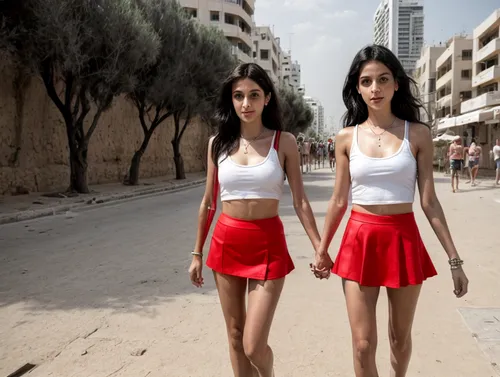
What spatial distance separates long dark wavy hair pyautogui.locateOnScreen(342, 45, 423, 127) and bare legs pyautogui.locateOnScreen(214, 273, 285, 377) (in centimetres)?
102

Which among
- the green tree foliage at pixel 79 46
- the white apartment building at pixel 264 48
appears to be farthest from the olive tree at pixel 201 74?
the white apartment building at pixel 264 48

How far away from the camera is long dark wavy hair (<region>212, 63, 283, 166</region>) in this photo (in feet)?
9.00

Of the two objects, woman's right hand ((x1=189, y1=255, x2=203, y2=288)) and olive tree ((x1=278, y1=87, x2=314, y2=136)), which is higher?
olive tree ((x1=278, y1=87, x2=314, y2=136))

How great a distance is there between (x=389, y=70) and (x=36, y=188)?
1583 centimetres

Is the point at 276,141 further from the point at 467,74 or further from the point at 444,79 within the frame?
the point at 444,79

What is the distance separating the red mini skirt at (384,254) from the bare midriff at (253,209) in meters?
0.45

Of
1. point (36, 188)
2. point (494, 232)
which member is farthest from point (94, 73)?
point (494, 232)

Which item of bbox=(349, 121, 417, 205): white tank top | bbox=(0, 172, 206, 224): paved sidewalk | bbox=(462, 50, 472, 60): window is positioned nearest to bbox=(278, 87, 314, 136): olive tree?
bbox=(462, 50, 472, 60): window

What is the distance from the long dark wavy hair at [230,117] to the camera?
2.74m

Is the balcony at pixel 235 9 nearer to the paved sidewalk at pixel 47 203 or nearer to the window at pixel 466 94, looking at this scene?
the window at pixel 466 94

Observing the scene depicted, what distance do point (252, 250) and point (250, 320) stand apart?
34 cm

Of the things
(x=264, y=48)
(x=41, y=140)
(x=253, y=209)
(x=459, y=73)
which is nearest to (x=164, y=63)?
(x=41, y=140)

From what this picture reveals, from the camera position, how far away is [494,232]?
27.3ft

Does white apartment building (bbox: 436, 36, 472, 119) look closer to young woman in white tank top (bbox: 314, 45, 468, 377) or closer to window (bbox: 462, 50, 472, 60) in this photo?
window (bbox: 462, 50, 472, 60)
